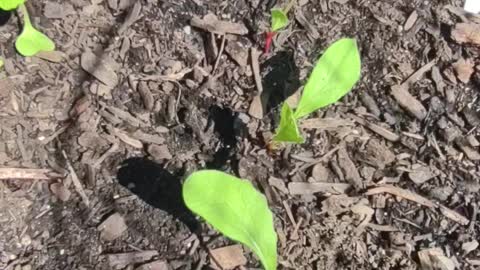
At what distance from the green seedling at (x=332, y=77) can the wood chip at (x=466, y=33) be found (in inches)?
14.2

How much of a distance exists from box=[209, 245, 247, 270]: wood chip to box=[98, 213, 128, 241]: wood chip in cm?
16

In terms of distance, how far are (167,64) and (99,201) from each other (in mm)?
309

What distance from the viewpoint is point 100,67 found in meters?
1.49

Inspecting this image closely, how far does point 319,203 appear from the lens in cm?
144

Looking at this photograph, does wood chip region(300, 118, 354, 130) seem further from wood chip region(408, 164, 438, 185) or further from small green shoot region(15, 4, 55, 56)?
small green shoot region(15, 4, 55, 56)

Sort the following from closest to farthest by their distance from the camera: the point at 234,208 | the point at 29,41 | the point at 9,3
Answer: the point at 234,208 < the point at 9,3 < the point at 29,41

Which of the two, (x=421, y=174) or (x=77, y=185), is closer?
(x=77, y=185)

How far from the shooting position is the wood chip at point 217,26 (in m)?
1.56

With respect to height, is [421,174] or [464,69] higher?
[464,69]

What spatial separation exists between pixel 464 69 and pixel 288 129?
1.64ft

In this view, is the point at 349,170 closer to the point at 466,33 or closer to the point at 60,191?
the point at 466,33

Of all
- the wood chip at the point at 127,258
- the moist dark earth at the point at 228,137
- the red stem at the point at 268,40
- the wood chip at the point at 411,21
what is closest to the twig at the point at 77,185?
the moist dark earth at the point at 228,137

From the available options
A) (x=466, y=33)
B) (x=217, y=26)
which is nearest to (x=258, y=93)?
Answer: (x=217, y=26)

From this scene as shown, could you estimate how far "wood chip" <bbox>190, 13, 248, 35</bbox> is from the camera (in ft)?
5.11
